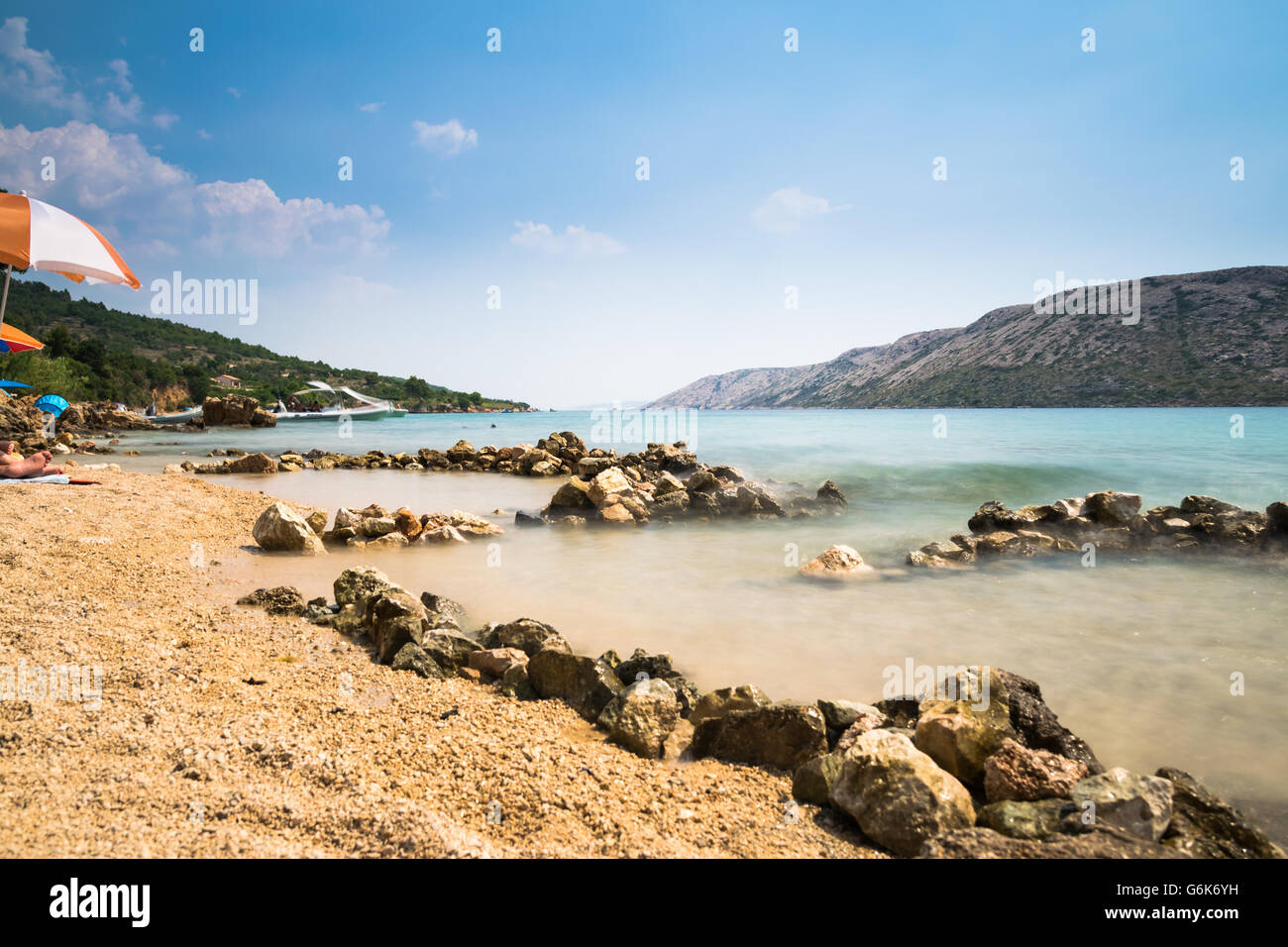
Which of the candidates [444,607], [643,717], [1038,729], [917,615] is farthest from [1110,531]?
[444,607]

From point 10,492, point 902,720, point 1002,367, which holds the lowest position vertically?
point 902,720

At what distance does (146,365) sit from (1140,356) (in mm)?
142854

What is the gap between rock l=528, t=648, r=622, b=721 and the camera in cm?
425

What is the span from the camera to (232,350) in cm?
12512

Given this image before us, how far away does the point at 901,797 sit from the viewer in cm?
284

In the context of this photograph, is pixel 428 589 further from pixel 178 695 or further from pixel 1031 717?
pixel 1031 717

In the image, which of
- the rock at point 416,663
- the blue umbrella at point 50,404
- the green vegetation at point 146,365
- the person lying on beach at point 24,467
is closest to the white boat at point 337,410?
the green vegetation at point 146,365

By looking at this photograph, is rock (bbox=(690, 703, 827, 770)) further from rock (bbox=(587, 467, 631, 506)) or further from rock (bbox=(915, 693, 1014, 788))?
rock (bbox=(587, 467, 631, 506))

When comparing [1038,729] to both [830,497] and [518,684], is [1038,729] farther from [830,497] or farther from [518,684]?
[830,497]

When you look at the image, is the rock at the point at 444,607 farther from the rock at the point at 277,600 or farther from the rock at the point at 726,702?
the rock at the point at 726,702

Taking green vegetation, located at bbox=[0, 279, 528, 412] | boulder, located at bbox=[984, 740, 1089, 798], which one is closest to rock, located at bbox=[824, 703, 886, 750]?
boulder, located at bbox=[984, 740, 1089, 798]
